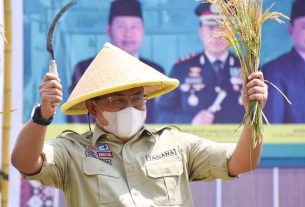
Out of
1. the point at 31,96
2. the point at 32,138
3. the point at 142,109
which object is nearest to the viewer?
the point at 32,138

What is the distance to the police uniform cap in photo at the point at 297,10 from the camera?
445 cm

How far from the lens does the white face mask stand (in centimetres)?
336

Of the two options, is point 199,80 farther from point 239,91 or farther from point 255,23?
point 255,23

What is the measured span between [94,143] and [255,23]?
2.59 feet

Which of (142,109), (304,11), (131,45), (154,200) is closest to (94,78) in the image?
(142,109)

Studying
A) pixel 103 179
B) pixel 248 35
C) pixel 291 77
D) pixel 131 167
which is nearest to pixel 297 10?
pixel 291 77

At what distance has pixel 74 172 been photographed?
3.33 metres

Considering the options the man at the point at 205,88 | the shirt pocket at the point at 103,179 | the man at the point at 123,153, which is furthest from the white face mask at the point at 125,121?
the man at the point at 205,88

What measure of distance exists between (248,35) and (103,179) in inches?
30.5

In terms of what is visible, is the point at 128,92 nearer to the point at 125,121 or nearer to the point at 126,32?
the point at 125,121

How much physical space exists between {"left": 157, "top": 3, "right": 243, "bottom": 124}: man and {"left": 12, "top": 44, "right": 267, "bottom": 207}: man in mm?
942

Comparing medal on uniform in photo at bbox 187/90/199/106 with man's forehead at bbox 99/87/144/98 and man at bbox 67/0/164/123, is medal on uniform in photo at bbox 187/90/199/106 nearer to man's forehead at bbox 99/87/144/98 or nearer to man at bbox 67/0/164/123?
man at bbox 67/0/164/123

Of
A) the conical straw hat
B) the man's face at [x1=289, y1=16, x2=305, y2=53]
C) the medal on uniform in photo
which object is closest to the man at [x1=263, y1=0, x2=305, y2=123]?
the man's face at [x1=289, y1=16, x2=305, y2=53]

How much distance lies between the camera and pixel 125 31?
451 centimetres
